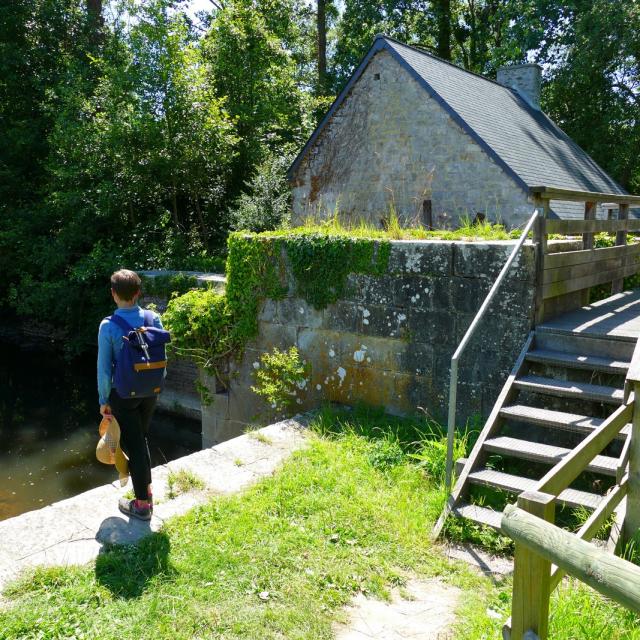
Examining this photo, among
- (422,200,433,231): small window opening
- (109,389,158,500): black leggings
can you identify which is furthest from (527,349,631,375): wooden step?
(422,200,433,231): small window opening

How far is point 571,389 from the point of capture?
4.85 metres

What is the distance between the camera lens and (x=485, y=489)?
176 inches

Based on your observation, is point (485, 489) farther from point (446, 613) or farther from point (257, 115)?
point (257, 115)

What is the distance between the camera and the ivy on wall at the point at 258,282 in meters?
6.70

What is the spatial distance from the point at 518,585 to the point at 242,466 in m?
3.35

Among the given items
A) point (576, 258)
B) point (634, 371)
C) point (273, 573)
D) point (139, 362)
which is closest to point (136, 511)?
point (139, 362)

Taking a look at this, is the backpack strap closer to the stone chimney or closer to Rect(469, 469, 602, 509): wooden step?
Rect(469, 469, 602, 509): wooden step

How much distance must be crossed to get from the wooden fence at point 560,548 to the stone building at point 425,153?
840 cm

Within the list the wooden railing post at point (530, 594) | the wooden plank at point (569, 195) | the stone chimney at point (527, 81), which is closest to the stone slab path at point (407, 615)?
the wooden railing post at point (530, 594)

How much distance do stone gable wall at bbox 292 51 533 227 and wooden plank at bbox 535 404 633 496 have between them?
841 centimetres

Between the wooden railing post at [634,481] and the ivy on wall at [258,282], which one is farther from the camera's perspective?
the ivy on wall at [258,282]

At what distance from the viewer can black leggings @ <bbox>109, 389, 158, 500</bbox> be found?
13.7 ft

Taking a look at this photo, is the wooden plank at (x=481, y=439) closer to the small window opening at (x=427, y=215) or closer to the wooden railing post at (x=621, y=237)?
the wooden railing post at (x=621, y=237)

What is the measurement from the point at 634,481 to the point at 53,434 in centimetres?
887
